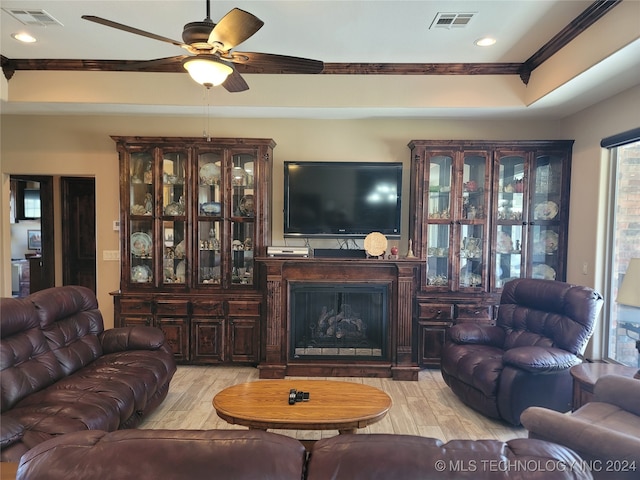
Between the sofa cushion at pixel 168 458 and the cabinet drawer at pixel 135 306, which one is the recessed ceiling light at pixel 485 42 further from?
the cabinet drawer at pixel 135 306

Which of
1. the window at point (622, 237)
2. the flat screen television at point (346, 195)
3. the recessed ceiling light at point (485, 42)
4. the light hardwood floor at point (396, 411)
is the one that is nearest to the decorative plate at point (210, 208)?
the flat screen television at point (346, 195)

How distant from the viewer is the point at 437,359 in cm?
415

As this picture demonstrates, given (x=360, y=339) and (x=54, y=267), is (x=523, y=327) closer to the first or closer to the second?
(x=360, y=339)

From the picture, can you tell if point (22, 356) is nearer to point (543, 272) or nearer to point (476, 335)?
point (476, 335)

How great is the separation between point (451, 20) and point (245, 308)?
10.8 feet

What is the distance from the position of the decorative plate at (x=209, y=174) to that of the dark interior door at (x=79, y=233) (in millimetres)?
2851

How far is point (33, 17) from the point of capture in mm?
2971

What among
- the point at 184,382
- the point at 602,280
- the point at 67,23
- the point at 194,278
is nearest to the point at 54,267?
the point at 194,278

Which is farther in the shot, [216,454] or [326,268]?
[326,268]

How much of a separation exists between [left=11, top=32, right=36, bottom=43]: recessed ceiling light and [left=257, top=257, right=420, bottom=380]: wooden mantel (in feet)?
9.24

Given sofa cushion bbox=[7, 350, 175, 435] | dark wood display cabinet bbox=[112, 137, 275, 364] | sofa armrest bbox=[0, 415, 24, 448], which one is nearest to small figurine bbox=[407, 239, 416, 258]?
dark wood display cabinet bbox=[112, 137, 275, 364]

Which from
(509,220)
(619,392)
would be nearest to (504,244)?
(509,220)

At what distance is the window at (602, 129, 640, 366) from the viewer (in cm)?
341

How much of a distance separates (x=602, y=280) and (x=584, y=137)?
1.47m
